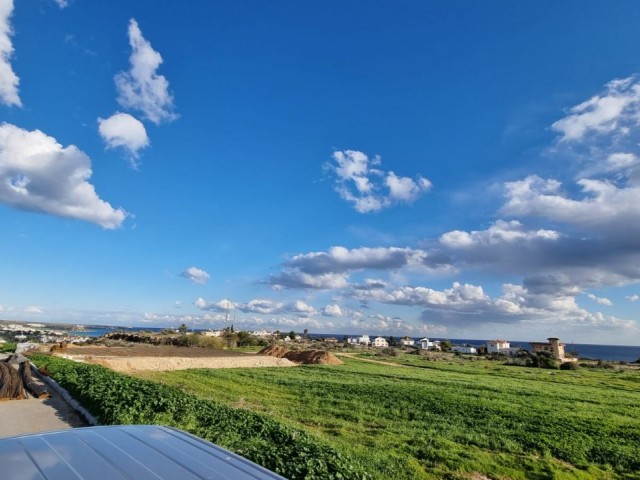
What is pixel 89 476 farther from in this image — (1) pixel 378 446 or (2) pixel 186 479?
(1) pixel 378 446

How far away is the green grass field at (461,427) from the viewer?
33.2 ft

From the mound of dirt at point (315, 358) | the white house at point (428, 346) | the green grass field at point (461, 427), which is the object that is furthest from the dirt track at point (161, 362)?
the white house at point (428, 346)

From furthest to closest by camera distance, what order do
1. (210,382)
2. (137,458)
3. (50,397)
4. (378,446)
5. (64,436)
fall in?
(210,382)
(50,397)
(378,446)
(64,436)
(137,458)

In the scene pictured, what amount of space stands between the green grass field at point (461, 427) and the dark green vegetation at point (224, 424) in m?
2.09

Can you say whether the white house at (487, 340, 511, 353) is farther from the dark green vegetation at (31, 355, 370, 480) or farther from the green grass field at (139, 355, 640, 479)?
the dark green vegetation at (31, 355, 370, 480)

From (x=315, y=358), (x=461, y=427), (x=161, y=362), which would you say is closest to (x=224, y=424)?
(x=461, y=427)

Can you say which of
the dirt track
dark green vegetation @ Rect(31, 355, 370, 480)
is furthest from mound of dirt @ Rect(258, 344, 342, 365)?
dark green vegetation @ Rect(31, 355, 370, 480)

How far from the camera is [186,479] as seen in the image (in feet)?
7.32

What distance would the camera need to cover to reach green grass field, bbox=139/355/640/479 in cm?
1011

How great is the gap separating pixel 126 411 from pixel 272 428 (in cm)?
342

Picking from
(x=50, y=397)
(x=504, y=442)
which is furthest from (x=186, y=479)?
(x=50, y=397)

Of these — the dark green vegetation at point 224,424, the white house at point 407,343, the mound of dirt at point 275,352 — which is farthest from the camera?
the white house at point 407,343

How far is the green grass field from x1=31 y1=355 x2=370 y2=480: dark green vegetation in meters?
2.09

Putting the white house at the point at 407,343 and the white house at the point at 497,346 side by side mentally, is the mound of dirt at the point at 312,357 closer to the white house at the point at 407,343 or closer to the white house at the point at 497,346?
the white house at the point at 497,346
